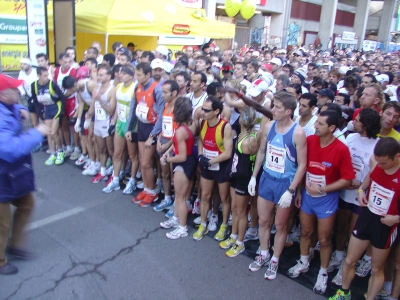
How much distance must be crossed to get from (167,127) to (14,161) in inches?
76.1

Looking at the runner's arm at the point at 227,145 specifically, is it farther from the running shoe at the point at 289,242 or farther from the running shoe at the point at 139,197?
the running shoe at the point at 139,197

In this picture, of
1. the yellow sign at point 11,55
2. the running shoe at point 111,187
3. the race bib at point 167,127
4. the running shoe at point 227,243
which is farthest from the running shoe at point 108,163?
the yellow sign at point 11,55

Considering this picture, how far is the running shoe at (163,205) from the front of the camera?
16.1 feet

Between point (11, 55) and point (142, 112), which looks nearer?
point (142, 112)

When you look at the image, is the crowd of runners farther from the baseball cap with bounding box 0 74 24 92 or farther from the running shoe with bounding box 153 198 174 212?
the baseball cap with bounding box 0 74 24 92

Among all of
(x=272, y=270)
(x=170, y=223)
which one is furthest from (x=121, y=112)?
(x=272, y=270)

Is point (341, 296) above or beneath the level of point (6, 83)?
beneath

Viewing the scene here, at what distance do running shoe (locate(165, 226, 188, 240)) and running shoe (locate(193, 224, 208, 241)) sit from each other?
129 millimetres

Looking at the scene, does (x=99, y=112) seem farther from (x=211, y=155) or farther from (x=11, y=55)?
(x=11, y=55)

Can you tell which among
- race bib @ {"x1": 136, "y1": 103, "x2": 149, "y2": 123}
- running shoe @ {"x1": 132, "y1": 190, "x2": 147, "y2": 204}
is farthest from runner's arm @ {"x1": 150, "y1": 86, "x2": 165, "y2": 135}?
running shoe @ {"x1": 132, "y1": 190, "x2": 147, "y2": 204}

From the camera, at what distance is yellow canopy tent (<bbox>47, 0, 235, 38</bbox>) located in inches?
354

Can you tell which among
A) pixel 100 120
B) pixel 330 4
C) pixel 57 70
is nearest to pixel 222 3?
pixel 330 4

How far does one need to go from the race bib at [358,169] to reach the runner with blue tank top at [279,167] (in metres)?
0.60

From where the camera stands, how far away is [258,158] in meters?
3.63
